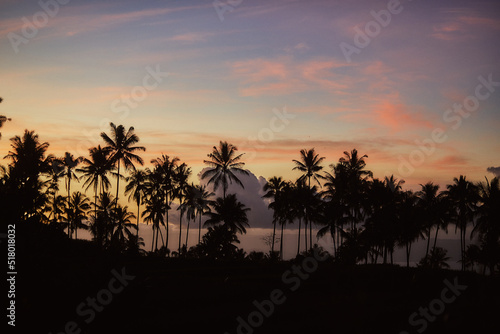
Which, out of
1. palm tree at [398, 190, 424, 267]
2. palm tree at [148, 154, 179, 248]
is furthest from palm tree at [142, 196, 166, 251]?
palm tree at [398, 190, 424, 267]

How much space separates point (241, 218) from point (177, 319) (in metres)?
43.7

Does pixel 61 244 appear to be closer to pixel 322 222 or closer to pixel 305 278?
pixel 305 278

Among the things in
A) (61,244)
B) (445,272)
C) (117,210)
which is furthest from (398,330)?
(117,210)

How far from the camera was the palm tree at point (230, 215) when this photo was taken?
63625mm

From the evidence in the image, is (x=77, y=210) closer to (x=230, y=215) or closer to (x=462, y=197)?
(x=230, y=215)

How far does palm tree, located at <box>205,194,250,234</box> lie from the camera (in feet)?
209

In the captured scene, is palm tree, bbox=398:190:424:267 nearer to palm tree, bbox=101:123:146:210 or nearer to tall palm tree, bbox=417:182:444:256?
tall palm tree, bbox=417:182:444:256

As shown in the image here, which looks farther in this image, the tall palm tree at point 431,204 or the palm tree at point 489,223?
the tall palm tree at point 431,204

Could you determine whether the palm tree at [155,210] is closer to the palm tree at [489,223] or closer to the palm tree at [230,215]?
the palm tree at [230,215]

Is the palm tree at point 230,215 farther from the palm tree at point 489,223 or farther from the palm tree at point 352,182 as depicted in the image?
the palm tree at point 489,223

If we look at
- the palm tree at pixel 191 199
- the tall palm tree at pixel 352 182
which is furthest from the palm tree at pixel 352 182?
the palm tree at pixel 191 199

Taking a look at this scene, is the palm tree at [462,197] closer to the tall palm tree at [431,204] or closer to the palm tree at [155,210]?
the tall palm tree at [431,204]

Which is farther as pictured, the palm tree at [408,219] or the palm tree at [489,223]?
the palm tree at [408,219]

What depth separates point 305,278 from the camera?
3177cm
